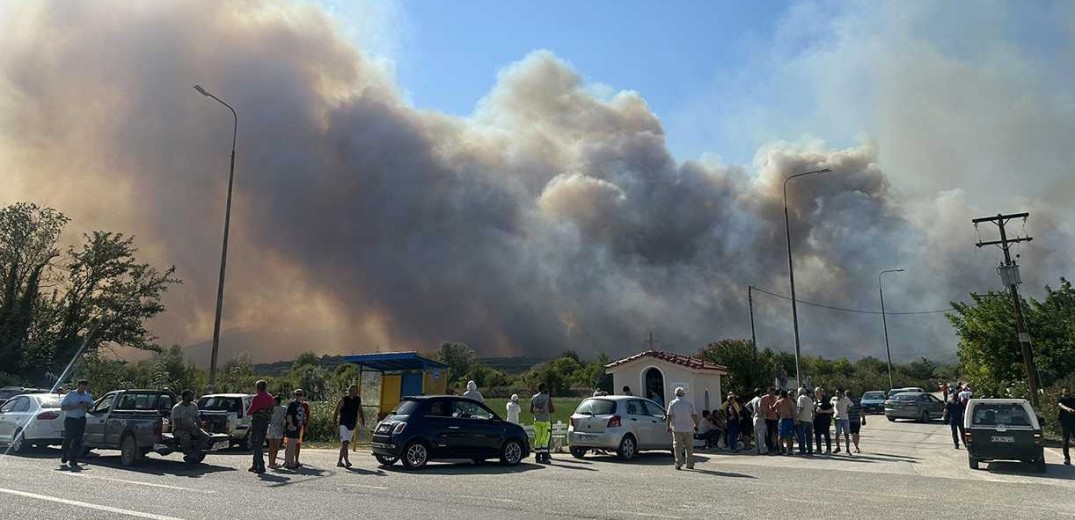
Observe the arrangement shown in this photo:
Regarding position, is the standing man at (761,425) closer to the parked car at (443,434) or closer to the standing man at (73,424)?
the parked car at (443,434)

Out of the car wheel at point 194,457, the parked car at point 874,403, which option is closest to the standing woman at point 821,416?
the car wheel at point 194,457

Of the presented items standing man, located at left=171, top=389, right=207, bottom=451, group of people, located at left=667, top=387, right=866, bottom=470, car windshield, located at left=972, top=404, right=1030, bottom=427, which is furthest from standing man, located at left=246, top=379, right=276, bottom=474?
car windshield, located at left=972, top=404, right=1030, bottom=427

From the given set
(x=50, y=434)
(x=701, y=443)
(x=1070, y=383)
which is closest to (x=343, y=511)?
(x=50, y=434)

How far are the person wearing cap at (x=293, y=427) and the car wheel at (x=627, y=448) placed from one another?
708 centimetres

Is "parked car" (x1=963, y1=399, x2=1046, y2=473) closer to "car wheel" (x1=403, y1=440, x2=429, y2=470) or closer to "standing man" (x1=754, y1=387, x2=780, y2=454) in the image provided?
"standing man" (x1=754, y1=387, x2=780, y2=454)

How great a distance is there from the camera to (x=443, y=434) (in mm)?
13609

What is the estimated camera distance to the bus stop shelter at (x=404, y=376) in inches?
795

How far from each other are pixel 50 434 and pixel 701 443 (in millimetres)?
17252

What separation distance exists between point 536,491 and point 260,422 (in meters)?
5.83

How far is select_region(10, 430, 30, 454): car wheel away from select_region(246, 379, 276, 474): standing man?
6.65 metres

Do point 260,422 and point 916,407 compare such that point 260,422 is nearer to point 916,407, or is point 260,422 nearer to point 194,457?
point 194,457

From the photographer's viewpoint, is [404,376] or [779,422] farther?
[404,376]

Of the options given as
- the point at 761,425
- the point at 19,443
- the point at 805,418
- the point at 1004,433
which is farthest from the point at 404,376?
the point at 1004,433

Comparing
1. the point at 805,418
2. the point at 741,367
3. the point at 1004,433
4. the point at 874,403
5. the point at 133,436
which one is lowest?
the point at 133,436
